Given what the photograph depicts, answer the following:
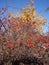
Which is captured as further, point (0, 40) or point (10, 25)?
point (10, 25)

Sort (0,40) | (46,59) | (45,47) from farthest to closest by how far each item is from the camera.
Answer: (45,47), (46,59), (0,40)

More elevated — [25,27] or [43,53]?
[25,27]

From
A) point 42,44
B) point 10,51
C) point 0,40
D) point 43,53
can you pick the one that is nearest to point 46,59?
point 43,53

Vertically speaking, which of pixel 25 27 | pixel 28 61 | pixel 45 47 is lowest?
pixel 28 61

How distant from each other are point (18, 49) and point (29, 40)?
57.7 inches

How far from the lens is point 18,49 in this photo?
1523 cm

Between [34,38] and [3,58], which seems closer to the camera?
[3,58]

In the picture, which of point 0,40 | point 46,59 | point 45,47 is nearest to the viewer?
point 0,40

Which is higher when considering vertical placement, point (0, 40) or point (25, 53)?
point (0, 40)

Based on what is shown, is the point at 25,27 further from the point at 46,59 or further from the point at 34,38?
the point at 46,59

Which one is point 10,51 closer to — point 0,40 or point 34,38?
point 0,40

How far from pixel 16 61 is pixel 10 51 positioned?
96 cm

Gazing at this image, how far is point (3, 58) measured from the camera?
14922mm

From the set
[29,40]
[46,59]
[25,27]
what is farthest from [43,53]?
[25,27]
